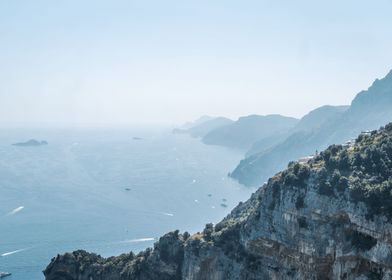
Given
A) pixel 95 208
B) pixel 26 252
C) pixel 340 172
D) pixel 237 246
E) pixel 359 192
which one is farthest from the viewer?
pixel 95 208

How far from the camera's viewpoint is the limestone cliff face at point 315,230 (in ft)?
164

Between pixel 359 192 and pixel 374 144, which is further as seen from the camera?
pixel 374 144

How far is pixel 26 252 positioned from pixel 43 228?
25671 mm

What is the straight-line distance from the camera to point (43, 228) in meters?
166

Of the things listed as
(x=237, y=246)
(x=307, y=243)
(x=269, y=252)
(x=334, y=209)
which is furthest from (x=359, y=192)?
(x=237, y=246)

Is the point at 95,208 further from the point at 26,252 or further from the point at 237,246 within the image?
the point at 237,246

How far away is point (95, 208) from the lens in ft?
654

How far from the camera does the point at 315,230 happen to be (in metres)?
54.0

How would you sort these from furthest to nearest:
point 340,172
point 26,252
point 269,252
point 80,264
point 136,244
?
point 136,244, point 26,252, point 80,264, point 269,252, point 340,172

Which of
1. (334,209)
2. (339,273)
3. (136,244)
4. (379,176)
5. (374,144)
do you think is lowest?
(136,244)

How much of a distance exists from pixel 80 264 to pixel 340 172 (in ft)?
173

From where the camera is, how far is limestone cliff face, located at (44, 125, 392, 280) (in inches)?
→ 1965

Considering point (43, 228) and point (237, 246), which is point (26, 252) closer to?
point (43, 228)

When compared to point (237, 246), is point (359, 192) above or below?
above
